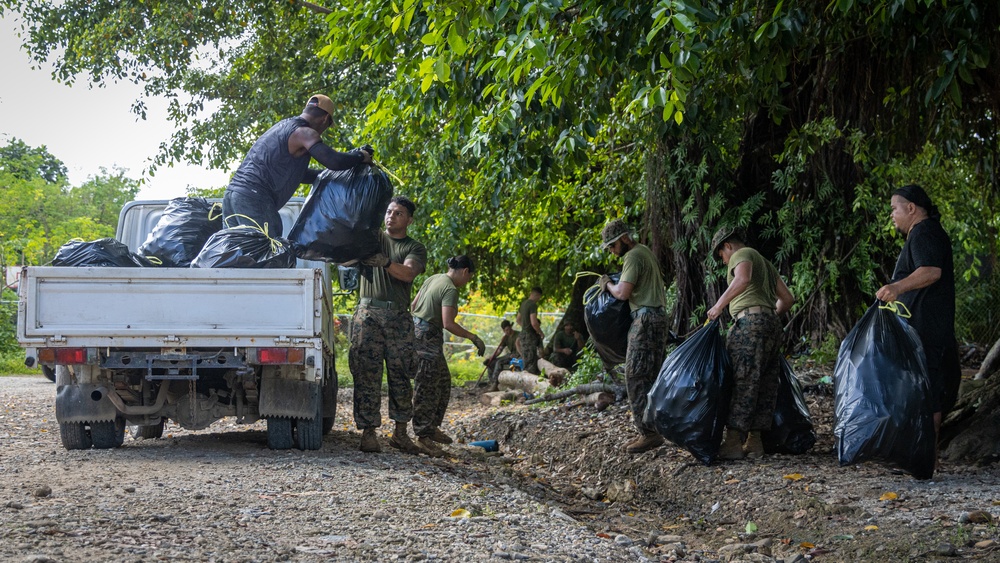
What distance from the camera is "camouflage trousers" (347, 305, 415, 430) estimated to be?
686cm

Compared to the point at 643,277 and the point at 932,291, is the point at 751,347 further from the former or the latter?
the point at 932,291

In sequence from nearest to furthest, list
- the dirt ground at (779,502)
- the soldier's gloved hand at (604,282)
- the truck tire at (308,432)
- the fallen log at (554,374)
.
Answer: the dirt ground at (779,502) → the truck tire at (308,432) → the soldier's gloved hand at (604,282) → the fallen log at (554,374)

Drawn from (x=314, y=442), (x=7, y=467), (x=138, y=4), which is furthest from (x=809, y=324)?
(x=138, y=4)

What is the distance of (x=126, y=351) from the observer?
19.9ft

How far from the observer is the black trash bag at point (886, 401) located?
5.32m

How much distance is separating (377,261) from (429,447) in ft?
5.49

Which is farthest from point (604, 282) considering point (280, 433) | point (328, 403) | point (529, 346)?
point (529, 346)

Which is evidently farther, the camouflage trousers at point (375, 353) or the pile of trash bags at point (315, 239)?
the camouflage trousers at point (375, 353)

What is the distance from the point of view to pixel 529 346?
16016 millimetres

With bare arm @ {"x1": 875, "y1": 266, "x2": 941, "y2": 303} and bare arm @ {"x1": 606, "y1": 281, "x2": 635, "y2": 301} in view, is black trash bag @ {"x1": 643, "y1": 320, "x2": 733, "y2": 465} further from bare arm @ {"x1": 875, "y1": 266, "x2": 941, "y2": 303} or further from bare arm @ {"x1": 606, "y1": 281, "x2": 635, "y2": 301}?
bare arm @ {"x1": 875, "y1": 266, "x2": 941, "y2": 303}

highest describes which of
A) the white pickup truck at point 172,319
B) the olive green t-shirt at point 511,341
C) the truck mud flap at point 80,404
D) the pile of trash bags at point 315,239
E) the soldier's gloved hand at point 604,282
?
the pile of trash bags at point 315,239

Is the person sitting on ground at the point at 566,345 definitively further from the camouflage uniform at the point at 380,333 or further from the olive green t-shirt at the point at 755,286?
the olive green t-shirt at the point at 755,286

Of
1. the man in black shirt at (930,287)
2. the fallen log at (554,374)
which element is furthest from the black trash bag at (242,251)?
the fallen log at (554,374)

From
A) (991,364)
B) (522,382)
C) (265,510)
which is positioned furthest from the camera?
(522,382)
